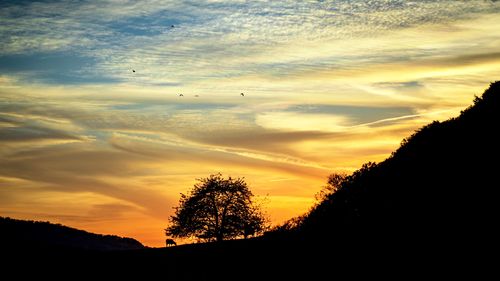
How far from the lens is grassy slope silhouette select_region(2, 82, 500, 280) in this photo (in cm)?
2588

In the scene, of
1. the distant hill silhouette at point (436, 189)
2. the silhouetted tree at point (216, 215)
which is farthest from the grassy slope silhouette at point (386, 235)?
the silhouetted tree at point (216, 215)

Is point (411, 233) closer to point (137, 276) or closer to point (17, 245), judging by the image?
point (137, 276)

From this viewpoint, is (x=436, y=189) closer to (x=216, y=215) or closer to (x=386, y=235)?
(x=386, y=235)

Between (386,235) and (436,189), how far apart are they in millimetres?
6235

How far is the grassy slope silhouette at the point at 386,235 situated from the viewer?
25.9 metres

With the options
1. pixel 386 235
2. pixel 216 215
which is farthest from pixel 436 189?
pixel 216 215

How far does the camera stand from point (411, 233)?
90.5 feet

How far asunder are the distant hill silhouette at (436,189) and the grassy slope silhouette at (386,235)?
0.23ft

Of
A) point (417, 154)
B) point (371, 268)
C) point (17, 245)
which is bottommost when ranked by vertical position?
point (371, 268)

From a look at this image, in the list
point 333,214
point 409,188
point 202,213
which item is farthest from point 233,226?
point 409,188

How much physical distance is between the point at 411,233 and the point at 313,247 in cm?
580

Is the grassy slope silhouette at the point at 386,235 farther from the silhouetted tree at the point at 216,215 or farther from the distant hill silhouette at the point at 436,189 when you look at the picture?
the silhouetted tree at the point at 216,215

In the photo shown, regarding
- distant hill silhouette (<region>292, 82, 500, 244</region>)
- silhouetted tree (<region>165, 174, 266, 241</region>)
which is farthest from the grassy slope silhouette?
silhouetted tree (<region>165, 174, 266, 241</region>)

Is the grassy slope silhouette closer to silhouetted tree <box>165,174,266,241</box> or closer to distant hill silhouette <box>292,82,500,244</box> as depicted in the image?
distant hill silhouette <box>292,82,500,244</box>
